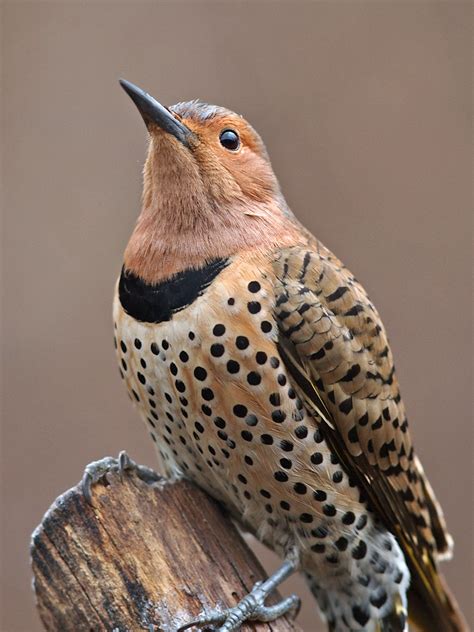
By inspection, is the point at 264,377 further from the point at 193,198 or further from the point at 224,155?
the point at 224,155

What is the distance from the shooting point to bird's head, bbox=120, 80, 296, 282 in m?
3.33

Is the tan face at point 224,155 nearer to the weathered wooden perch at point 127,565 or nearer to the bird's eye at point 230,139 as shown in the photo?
the bird's eye at point 230,139

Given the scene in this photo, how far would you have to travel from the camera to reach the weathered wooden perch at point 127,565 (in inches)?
118

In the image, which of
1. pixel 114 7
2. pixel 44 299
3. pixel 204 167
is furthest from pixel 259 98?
pixel 204 167

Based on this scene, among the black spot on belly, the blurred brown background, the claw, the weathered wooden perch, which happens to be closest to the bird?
the black spot on belly

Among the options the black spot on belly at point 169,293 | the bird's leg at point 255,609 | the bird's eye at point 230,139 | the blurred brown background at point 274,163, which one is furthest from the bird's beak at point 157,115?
the blurred brown background at point 274,163

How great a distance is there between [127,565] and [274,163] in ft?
11.9

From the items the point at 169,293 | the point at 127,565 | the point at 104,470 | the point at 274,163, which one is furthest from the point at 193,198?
the point at 274,163

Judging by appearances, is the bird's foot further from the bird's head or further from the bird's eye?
the bird's eye

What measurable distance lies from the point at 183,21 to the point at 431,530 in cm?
382

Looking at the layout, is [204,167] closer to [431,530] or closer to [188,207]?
[188,207]

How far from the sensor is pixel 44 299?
584cm

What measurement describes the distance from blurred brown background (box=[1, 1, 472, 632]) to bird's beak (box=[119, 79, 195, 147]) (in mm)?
2504

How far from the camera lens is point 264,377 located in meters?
3.13
